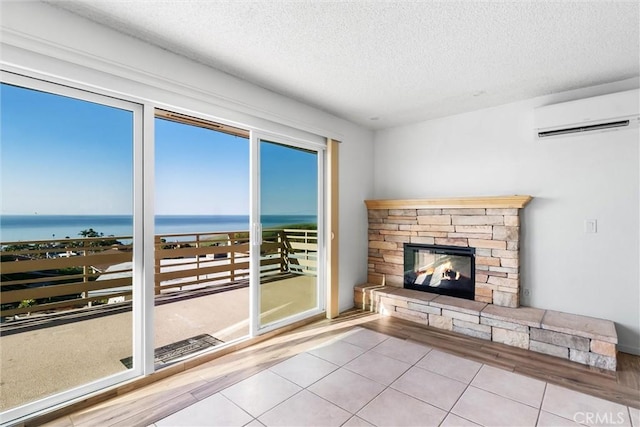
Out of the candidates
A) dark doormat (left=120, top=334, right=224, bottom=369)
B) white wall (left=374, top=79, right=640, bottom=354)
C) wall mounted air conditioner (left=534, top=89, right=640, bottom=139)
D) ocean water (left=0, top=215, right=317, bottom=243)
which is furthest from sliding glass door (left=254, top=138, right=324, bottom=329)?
wall mounted air conditioner (left=534, top=89, right=640, bottom=139)

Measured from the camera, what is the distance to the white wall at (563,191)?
2.77 meters

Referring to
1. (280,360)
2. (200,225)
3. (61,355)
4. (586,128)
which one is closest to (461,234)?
(586,128)

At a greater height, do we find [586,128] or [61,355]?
[586,128]

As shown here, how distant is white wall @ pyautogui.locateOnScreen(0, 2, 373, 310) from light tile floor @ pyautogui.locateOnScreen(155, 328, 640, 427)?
7.14 feet

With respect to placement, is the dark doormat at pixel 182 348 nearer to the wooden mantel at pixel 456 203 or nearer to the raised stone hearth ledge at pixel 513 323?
the raised stone hearth ledge at pixel 513 323

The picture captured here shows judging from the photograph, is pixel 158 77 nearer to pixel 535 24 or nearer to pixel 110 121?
pixel 110 121

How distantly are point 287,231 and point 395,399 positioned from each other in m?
1.95

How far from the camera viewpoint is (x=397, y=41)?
2135 mm

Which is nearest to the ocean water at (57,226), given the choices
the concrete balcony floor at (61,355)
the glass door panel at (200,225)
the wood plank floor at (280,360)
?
the concrete balcony floor at (61,355)

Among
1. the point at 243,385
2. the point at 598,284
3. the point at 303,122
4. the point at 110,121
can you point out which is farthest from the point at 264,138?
the point at 598,284

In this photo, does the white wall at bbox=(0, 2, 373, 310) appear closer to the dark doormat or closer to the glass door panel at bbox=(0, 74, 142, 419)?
the glass door panel at bbox=(0, 74, 142, 419)

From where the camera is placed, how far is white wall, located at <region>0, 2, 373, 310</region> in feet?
5.56

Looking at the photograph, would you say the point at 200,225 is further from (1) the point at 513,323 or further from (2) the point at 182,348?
(1) the point at 513,323

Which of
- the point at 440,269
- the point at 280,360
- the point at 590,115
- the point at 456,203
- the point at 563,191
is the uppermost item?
the point at 590,115
